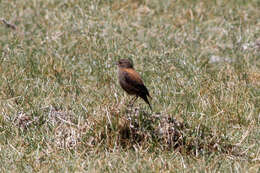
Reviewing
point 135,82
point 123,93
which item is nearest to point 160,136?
point 135,82

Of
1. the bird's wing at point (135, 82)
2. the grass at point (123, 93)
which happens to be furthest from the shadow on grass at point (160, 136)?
the bird's wing at point (135, 82)

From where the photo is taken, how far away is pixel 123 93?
26.6 ft

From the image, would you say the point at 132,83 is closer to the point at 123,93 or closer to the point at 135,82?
the point at 135,82

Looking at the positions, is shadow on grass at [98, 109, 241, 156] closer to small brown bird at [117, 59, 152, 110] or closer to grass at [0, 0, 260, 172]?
grass at [0, 0, 260, 172]

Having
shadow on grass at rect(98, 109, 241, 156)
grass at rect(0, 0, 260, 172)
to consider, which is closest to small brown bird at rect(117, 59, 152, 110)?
grass at rect(0, 0, 260, 172)

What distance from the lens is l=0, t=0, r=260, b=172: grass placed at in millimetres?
6312

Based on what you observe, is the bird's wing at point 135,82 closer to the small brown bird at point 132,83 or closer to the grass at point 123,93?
the small brown bird at point 132,83

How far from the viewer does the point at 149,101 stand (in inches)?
307

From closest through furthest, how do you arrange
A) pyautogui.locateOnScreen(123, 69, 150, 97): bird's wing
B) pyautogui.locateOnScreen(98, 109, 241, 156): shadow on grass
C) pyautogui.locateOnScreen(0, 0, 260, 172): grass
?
pyautogui.locateOnScreen(0, 0, 260, 172): grass < pyautogui.locateOnScreen(98, 109, 241, 156): shadow on grass < pyautogui.locateOnScreen(123, 69, 150, 97): bird's wing

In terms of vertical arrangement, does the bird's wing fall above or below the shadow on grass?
above

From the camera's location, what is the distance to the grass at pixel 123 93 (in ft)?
20.7

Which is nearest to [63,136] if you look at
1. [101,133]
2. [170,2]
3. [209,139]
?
[101,133]

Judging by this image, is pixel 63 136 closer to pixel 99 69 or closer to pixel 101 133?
pixel 101 133

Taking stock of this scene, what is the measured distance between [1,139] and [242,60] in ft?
13.3
